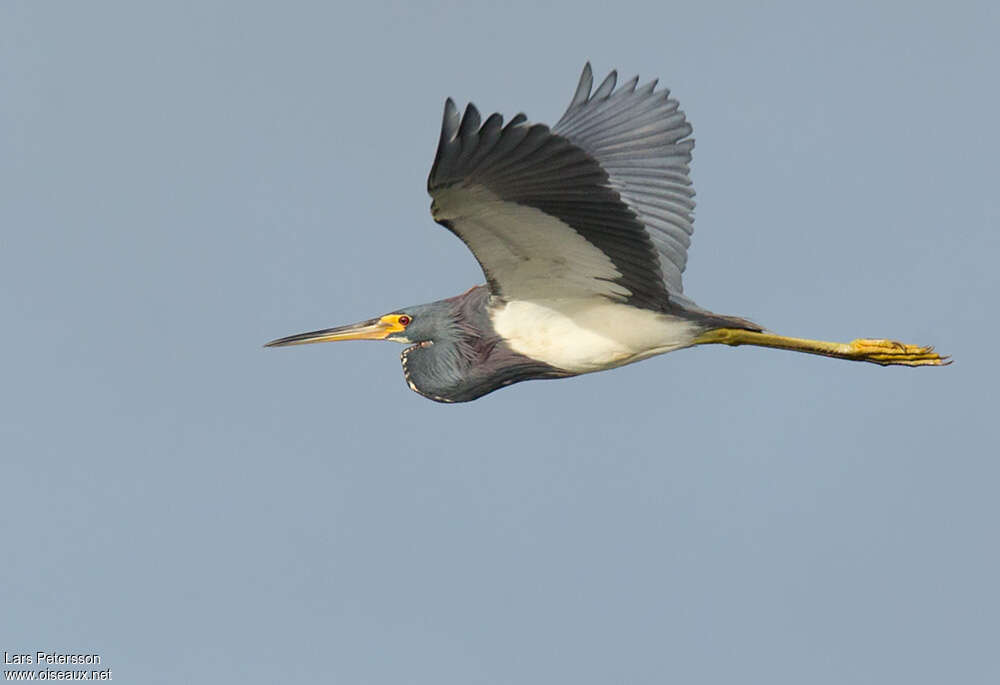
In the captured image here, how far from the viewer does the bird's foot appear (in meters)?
12.1

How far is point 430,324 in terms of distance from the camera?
37.4ft

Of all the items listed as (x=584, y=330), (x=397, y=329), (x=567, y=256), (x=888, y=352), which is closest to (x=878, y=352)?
(x=888, y=352)

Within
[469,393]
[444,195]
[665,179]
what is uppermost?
[665,179]

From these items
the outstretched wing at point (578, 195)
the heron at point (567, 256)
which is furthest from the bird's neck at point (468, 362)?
the outstretched wing at point (578, 195)

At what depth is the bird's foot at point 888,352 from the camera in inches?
475

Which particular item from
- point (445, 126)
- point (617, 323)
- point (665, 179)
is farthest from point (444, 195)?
point (665, 179)

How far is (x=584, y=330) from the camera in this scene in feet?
35.7

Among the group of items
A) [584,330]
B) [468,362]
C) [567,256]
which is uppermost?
[567,256]

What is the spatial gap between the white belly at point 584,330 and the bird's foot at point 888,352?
5.28 ft

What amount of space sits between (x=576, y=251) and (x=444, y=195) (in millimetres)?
1082

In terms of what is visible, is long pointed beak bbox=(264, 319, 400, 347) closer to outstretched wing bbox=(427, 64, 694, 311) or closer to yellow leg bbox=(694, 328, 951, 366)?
outstretched wing bbox=(427, 64, 694, 311)

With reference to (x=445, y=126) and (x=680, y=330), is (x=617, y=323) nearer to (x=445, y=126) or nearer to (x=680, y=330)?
(x=680, y=330)

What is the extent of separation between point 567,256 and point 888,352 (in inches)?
114

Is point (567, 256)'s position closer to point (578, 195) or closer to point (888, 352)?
point (578, 195)
